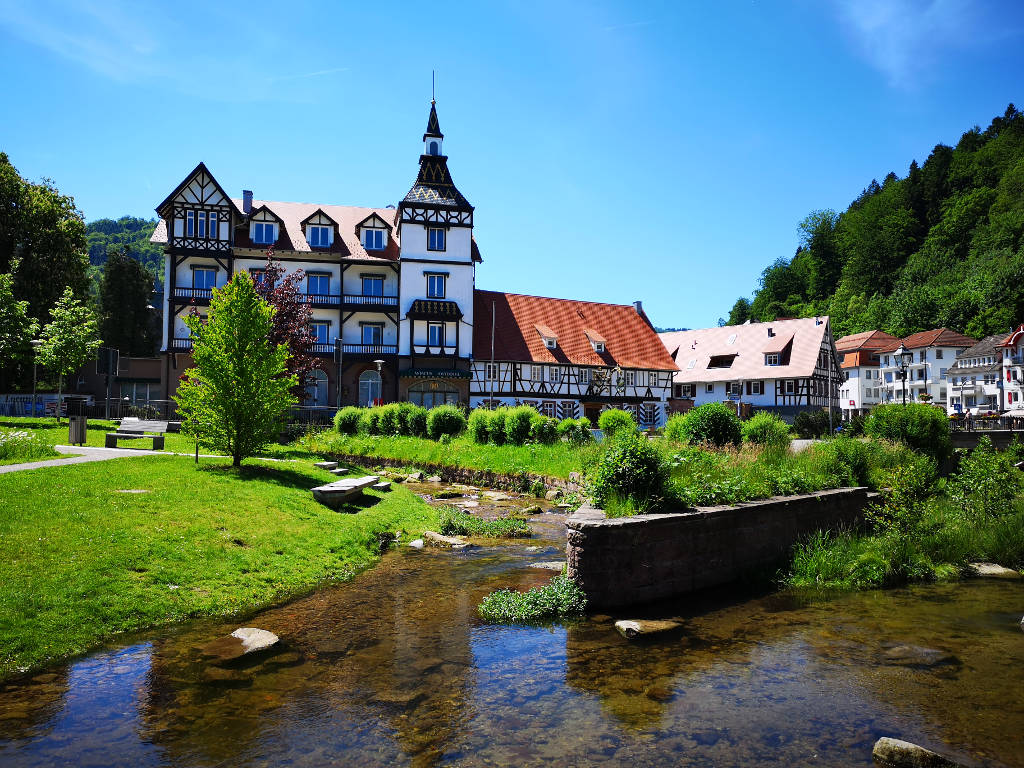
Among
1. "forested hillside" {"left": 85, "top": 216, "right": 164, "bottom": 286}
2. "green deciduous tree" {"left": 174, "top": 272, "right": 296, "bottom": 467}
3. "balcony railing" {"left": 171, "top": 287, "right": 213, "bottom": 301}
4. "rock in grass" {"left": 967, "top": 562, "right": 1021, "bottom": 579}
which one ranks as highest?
"forested hillside" {"left": 85, "top": 216, "right": 164, "bottom": 286}

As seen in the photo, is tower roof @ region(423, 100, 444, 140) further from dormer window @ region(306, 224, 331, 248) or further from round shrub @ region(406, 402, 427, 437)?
round shrub @ region(406, 402, 427, 437)

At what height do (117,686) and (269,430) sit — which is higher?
(269,430)

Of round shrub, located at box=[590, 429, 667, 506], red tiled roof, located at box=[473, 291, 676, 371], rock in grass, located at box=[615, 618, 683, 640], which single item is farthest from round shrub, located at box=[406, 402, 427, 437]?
rock in grass, located at box=[615, 618, 683, 640]

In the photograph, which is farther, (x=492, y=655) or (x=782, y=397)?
(x=782, y=397)

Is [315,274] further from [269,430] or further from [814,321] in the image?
[814,321]

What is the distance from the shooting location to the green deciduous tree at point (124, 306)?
60.6m

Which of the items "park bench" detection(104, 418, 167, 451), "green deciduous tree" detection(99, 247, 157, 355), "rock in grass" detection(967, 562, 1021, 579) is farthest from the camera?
"green deciduous tree" detection(99, 247, 157, 355)

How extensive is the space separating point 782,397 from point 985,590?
4530 centimetres

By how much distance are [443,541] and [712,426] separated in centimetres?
749

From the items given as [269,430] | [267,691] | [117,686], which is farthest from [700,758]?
[269,430]

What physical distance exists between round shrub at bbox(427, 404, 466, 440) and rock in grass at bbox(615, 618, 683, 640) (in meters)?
22.0

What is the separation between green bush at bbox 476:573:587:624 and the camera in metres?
8.54

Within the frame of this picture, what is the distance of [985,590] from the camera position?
10.5m

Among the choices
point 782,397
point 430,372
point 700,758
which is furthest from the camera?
point 782,397
